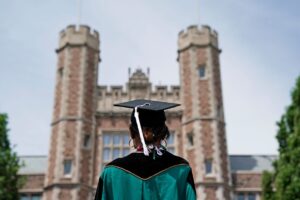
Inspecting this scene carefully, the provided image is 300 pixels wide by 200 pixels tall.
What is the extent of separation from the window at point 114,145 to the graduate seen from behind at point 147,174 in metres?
16.2

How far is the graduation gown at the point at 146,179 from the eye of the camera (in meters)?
3.16

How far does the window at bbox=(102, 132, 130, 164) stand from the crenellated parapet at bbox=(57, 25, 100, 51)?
164 inches

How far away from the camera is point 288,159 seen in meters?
13.9

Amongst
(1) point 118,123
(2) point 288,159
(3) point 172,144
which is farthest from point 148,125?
(1) point 118,123

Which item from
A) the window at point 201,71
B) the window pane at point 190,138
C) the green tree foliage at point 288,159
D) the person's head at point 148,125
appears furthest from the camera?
the window at point 201,71

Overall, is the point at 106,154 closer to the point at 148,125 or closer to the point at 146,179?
the point at 148,125

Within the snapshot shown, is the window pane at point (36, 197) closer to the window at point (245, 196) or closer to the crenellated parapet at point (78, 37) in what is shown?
the crenellated parapet at point (78, 37)

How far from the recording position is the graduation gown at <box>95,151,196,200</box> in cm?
316

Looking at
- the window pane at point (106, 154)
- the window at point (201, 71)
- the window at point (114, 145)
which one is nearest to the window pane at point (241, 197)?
the window at point (114, 145)

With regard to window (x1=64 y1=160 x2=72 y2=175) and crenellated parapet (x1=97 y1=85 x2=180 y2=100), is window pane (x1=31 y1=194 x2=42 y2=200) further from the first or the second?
crenellated parapet (x1=97 y1=85 x2=180 y2=100)

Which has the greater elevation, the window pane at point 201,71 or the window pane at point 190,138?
the window pane at point 201,71

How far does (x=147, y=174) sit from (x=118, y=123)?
1709 cm

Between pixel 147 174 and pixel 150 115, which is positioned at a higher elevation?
pixel 150 115

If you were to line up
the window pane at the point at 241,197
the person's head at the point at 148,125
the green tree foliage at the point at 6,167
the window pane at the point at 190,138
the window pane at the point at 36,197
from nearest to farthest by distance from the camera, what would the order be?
the person's head at the point at 148,125 → the green tree foliage at the point at 6,167 → the window pane at the point at 190,138 → the window pane at the point at 241,197 → the window pane at the point at 36,197
